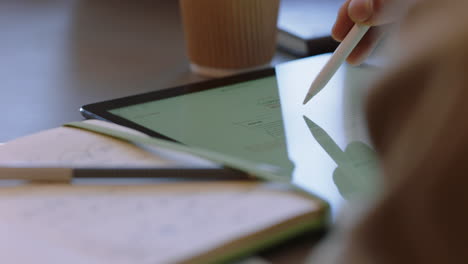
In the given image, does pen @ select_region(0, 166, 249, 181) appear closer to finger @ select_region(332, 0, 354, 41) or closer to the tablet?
the tablet

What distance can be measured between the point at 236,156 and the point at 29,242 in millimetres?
204

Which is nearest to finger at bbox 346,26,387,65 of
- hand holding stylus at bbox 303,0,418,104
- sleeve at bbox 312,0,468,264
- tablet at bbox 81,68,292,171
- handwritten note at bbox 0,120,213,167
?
hand holding stylus at bbox 303,0,418,104

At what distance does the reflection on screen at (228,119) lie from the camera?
0.65 m

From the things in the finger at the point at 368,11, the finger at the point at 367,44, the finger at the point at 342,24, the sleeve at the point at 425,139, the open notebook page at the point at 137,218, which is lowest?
the open notebook page at the point at 137,218

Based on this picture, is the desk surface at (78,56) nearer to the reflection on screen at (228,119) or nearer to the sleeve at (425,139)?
the reflection on screen at (228,119)

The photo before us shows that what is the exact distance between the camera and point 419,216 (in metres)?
0.27

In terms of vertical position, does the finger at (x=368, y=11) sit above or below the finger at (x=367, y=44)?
above

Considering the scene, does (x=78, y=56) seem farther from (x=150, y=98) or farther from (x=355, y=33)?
(x=355, y=33)

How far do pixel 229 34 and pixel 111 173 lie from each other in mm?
401

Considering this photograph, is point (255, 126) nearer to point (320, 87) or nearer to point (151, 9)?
point (320, 87)

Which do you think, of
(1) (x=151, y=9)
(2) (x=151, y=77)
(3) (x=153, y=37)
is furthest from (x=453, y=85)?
(1) (x=151, y=9)

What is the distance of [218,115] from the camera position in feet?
2.44

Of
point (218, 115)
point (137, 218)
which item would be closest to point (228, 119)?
point (218, 115)

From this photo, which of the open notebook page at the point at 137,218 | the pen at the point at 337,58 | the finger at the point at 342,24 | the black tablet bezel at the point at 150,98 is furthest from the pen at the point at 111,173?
the finger at the point at 342,24
